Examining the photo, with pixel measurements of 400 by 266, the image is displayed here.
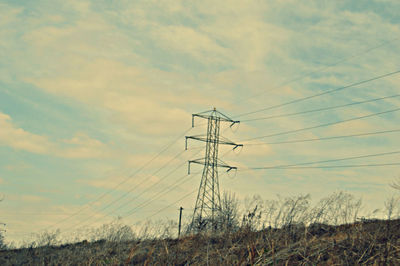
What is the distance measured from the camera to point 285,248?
722cm

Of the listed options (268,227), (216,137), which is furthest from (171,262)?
(216,137)

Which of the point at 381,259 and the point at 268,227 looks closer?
the point at 381,259

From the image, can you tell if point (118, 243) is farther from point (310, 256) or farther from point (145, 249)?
point (310, 256)

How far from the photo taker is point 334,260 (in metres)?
6.29

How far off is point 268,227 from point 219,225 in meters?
2.41

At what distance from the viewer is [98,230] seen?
16.4 meters

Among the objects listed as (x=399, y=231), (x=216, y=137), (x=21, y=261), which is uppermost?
(x=216, y=137)

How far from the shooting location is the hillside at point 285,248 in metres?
6.13

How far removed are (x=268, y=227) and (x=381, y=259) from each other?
355cm

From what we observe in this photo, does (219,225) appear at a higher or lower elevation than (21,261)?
higher

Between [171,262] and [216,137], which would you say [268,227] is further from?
[216,137]

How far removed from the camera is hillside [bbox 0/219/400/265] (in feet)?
20.1

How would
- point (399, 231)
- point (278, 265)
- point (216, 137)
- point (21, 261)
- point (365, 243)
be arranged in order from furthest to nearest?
1. point (216, 137)
2. point (21, 261)
3. point (399, 231)
4. point (365, 243)
5. point (278, 265)

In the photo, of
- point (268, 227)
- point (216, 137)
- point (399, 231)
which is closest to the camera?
point (399, 231)
